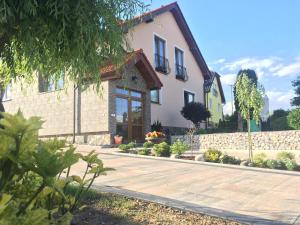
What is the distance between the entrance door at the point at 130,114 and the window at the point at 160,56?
3918mm

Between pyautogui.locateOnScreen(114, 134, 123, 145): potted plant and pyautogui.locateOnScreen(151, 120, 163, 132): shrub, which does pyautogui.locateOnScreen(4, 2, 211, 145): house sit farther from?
pyautogui.locateOnScreen(151, 120, 163, 132): shrub

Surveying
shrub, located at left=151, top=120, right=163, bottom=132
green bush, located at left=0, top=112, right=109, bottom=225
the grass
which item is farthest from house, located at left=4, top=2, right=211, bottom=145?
green bush, located at left=0, top=112, right=109, bottom=225

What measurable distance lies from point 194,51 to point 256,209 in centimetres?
2562

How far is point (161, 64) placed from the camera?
86.6 feet

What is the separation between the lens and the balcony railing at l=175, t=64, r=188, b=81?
2859 centimetres

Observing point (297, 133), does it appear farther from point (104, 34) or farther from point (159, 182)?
point (104, 34)

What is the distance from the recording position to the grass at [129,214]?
476 cm

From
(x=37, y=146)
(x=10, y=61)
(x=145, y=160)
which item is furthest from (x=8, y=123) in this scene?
(x=145, y=160)

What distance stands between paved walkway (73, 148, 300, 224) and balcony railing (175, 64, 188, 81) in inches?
662

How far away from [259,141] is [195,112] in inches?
285

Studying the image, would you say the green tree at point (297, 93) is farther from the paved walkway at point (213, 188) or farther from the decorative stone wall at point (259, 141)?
the paved walkway at point (213, 188)

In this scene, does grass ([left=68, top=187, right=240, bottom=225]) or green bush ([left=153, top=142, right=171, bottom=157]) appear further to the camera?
green bush ([left=153, top=142, right=171, bottom=157])

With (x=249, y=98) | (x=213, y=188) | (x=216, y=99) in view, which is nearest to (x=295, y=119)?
(x=249, y=98)

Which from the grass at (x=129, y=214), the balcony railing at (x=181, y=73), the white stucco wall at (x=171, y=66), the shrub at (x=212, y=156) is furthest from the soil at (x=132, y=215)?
the balcony railing at (x=181, y=73)
